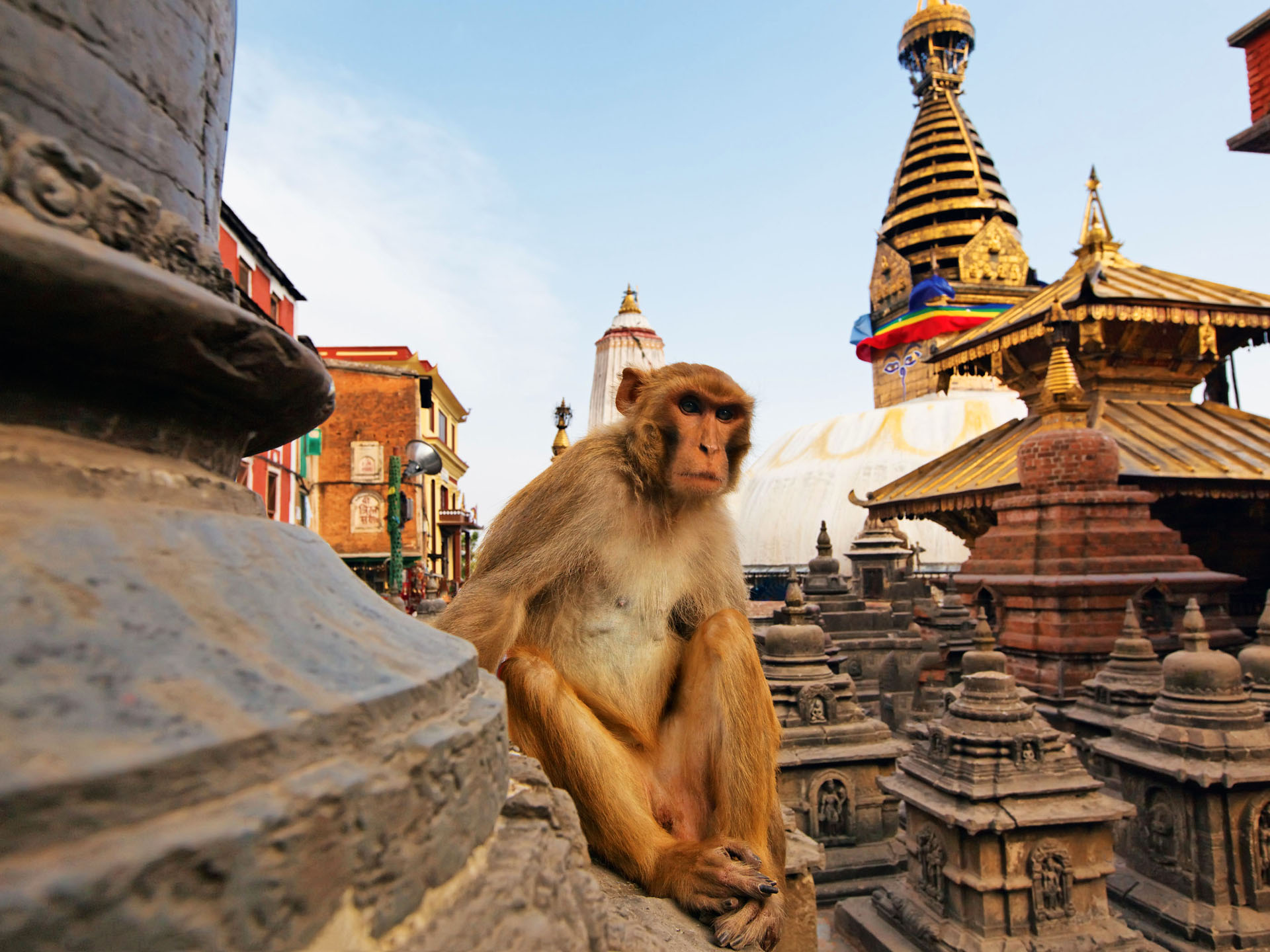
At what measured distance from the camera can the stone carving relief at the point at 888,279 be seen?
27.5 m

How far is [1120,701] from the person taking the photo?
19.8 ft

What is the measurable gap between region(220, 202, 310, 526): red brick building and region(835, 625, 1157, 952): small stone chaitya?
36.1ft

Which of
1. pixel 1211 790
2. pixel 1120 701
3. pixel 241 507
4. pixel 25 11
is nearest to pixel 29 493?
pixel 241 507

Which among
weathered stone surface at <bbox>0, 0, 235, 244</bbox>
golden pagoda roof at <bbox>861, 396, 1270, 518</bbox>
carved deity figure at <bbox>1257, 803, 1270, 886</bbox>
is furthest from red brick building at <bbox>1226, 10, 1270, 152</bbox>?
weathered stone surface at <bbox>0, 0, 235, 244</bbox>

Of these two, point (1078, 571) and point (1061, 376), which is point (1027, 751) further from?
point (1061, 376)

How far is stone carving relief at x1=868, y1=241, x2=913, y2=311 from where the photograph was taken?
27531mm

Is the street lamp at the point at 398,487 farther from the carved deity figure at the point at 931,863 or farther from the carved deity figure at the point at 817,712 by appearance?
the carved deity figure at the point at 931,863

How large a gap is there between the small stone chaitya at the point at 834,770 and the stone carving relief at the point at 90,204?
5.04 meters

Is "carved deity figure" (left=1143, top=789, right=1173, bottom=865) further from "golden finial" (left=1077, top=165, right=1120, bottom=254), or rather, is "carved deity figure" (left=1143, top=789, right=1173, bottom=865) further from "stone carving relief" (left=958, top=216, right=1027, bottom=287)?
"stone carving relief" (left=958, top=216, right=1027, bottom=287)

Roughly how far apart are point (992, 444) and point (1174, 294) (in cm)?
299

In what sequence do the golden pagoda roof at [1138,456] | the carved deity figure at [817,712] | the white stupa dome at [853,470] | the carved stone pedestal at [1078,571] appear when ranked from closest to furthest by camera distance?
the carved deity figure at [817,712], the carved stone pedestal at [1078,571], the golden pagoda roof at [1138,456], the white stupa dome at [853,470]

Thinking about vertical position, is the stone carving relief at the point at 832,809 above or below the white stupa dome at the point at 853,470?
below

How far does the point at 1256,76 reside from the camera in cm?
1069

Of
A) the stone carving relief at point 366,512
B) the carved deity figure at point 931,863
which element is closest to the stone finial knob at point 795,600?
the carved deity figure at point 931,863
